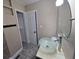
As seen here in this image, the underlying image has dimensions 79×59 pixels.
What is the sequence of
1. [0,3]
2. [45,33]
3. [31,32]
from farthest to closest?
[45,33]
[31,32]
[0,3]

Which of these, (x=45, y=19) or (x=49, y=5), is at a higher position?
(x=49, y=5)

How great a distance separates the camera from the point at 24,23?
3.72 metres

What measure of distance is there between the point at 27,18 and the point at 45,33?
1.13 metres

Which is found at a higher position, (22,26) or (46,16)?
(46,16)

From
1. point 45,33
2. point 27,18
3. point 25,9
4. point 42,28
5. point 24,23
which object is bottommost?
point 45,33

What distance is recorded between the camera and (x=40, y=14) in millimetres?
3947

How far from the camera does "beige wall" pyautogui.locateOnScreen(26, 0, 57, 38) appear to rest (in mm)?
3674

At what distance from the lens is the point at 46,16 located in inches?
151

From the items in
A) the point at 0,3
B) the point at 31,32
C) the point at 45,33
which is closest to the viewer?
the point at 0,3

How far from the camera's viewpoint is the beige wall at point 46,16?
367cm

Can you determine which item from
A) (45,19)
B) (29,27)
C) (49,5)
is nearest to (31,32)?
(29,27)
